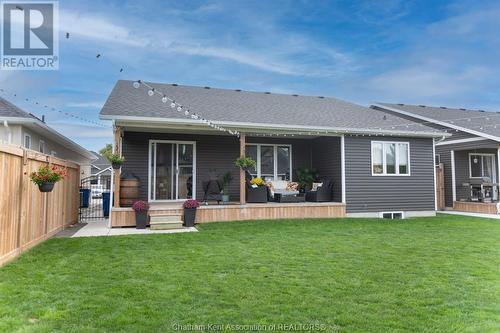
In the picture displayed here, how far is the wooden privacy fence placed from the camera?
4277 millimetres

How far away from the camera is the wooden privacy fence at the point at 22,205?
→ 428 centimetres

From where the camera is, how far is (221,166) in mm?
10570

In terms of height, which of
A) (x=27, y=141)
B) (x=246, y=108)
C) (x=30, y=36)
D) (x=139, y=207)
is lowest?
(x=139, y=207)

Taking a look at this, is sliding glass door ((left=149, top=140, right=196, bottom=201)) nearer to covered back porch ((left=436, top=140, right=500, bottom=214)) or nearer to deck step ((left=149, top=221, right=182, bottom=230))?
deck step ((left=149, top=221, right=182, bottom=230))

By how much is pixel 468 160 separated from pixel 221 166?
1031cm

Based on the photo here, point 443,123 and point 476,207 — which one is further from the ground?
point 443,123

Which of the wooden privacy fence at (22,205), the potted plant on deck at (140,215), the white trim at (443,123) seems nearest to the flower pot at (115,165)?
the potted plant on deck at (140,215)

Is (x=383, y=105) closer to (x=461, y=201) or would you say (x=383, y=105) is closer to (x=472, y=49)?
(x=472, y=49)

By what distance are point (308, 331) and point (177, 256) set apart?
2832mm

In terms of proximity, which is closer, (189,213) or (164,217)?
(164,217)

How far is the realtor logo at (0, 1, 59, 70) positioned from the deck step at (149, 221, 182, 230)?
479cm

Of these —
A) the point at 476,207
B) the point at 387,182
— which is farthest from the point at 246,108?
the point at 476,207

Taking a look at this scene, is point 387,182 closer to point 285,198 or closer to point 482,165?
point 285,198

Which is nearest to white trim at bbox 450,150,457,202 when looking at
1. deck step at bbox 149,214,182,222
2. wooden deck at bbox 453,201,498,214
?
wooden deck at bbox 453,201,498,214
